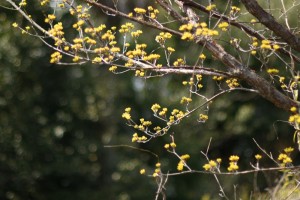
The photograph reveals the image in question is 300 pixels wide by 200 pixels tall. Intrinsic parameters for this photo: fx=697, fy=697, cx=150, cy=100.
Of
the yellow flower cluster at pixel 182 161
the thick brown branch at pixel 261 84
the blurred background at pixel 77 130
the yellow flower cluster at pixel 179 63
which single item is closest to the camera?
the yellow flower cluster at pixel 182 161

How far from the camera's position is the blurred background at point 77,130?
508 inches

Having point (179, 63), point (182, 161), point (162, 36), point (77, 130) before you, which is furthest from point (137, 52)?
point (77, 130)

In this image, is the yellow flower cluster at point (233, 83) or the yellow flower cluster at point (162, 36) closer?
the yellow flower cluster at point (162, 36)

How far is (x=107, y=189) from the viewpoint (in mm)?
13180

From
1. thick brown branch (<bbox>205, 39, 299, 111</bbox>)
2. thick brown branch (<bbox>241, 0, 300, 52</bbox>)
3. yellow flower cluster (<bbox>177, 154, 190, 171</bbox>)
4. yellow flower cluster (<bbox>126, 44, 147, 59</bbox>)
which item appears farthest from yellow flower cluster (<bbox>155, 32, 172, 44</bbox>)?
yellow flower cluster (<bbox>177, 154, 190, 171</bbox>)

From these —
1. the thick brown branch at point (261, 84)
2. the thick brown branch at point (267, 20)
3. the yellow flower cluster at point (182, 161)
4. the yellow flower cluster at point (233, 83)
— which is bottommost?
the yellow flower cluster at point (182, 161)

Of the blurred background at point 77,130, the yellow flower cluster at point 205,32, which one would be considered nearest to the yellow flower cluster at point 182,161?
the yellow flower cluster at point 205,32

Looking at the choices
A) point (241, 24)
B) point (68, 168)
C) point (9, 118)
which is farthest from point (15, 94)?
point (241, 24)

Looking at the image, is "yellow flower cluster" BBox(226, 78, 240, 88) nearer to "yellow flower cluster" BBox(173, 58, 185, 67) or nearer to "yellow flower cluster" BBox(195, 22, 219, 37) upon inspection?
"yellow flower cluster" BBox(173, 58, 185, 67)

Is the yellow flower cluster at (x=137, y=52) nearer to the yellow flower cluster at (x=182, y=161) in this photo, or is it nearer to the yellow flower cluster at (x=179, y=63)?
the yellow flower cluster at (x=179, y=63)

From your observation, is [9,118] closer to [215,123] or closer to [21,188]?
[21,188]

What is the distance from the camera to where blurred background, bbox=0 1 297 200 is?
12.9m

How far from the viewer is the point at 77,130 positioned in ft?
44.7

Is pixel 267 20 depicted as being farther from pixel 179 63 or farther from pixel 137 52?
pixel 137 52
